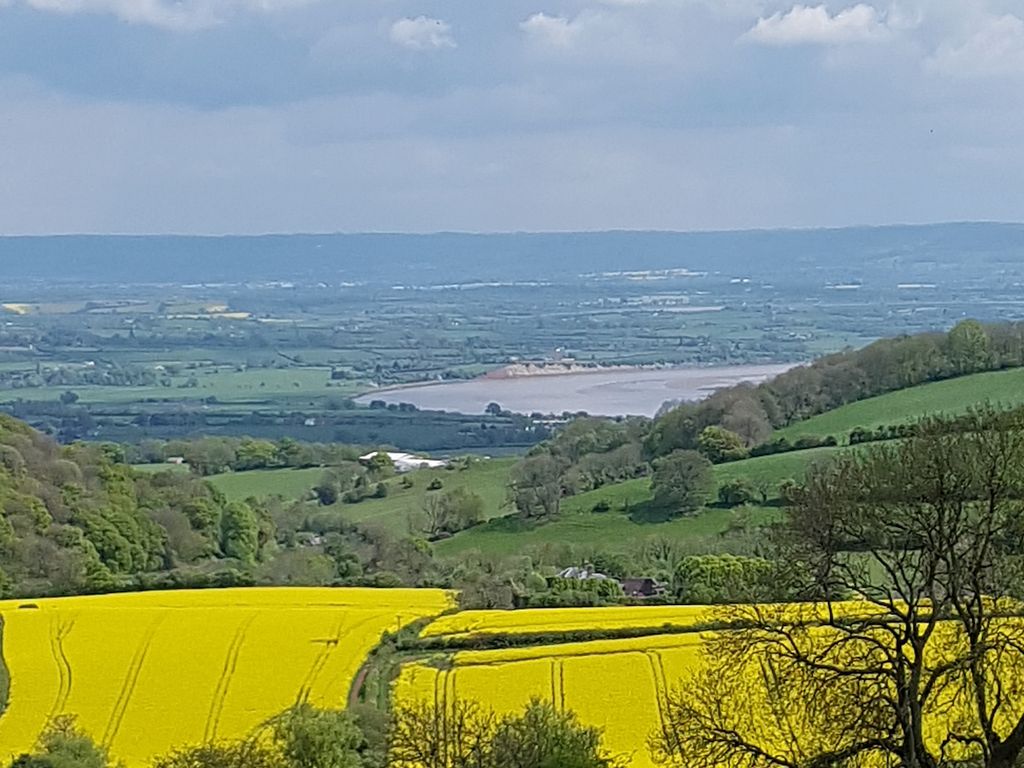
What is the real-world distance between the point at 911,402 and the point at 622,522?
16947 millimetres

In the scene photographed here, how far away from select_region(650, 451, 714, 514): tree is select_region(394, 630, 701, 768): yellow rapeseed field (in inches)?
1123

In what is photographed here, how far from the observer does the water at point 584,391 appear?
112m

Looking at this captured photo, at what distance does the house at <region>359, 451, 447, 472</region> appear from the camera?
7825 centimetres

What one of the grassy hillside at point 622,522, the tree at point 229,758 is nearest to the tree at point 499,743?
the tree at point 229,758

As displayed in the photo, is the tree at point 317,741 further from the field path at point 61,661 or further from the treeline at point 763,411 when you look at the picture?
the treeline at point 763,411

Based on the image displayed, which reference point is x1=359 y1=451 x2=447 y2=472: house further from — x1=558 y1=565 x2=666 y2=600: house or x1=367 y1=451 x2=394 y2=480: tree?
x1=558 y1=565 x2=666 y2=600: house

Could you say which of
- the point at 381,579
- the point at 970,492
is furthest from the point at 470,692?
the point at 381,579

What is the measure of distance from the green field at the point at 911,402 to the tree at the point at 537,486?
34.7 ft

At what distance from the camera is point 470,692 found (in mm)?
23703

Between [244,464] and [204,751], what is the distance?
63.7 meters

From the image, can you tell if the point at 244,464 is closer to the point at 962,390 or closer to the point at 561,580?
the point at 962,390

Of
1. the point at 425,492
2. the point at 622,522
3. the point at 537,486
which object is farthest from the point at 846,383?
the point at 425,492

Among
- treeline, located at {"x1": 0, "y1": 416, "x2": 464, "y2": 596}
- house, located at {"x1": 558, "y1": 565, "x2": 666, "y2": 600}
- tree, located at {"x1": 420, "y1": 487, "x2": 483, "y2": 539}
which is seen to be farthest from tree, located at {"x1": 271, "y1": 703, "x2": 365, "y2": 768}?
tree, located at {"x1": 420, "y1": 487, "x2": 483, "y2": 539}

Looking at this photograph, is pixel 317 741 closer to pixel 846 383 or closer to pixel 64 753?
pixel 64 753
